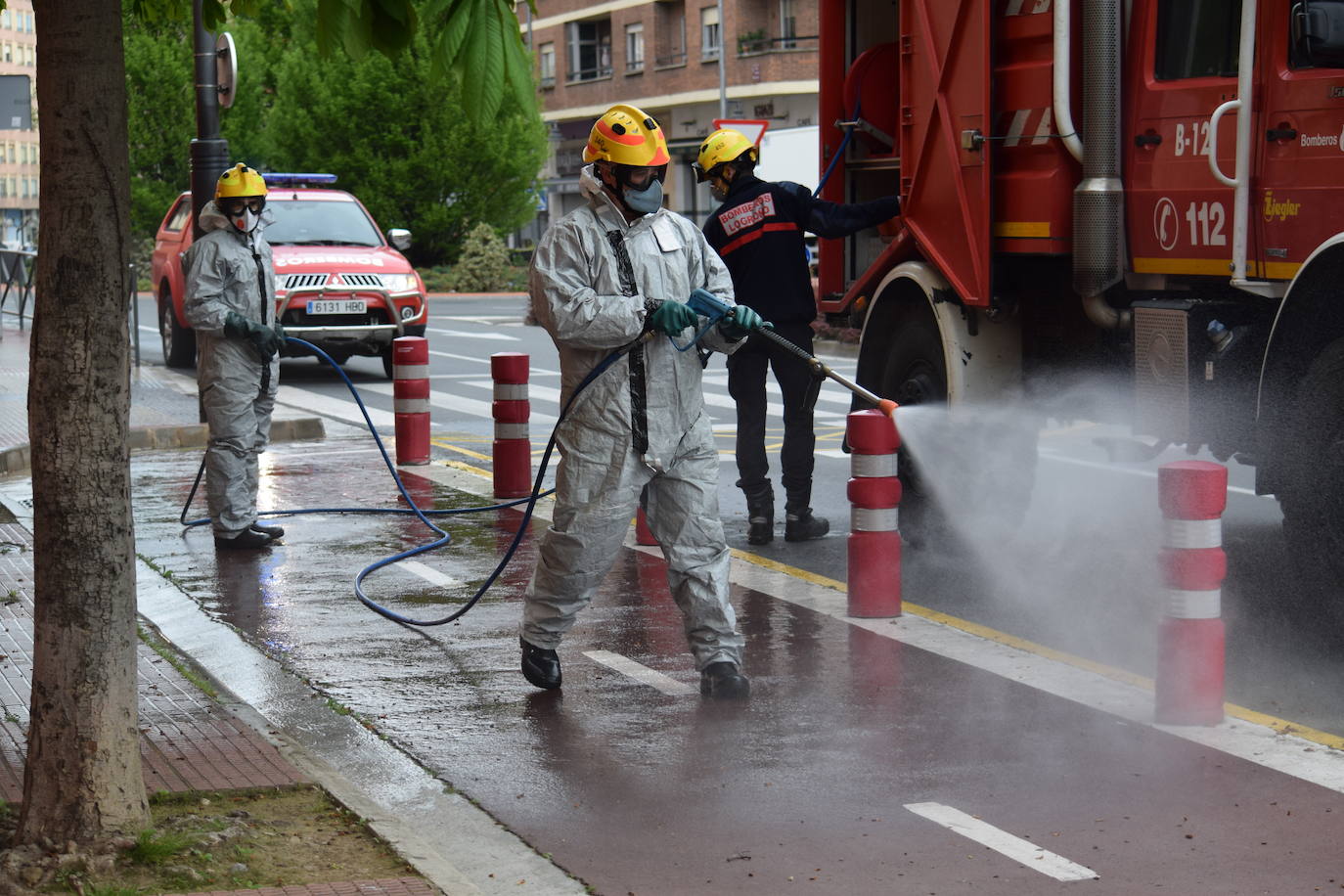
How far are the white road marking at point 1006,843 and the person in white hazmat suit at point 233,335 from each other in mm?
5134

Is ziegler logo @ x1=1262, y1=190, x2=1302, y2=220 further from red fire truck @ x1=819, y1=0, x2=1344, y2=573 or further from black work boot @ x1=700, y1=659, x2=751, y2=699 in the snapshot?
black work boot @ x1=700, y1=659, x2=751, y2=699

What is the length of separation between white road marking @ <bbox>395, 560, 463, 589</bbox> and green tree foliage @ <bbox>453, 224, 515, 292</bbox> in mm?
35273

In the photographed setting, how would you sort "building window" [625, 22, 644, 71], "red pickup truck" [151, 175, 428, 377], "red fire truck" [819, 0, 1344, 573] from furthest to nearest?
"building window" [625, 22, 644, 71] < "red pickup truck" [151, 175, 428, 377] < "red fire truck" [819, 0, 1344, 573]

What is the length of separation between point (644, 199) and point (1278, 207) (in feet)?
8.21

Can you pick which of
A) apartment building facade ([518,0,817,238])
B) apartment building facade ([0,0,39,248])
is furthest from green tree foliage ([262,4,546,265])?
apartment building facade ([0,0,39,248])

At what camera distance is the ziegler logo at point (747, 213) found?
9141 millimetres

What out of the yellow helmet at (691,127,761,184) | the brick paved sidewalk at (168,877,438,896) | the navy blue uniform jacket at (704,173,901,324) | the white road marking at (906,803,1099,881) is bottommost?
the white road marking at (906,803,1099,881)

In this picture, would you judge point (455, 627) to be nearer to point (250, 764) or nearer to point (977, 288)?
point (250, 764)

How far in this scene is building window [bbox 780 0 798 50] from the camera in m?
51.1

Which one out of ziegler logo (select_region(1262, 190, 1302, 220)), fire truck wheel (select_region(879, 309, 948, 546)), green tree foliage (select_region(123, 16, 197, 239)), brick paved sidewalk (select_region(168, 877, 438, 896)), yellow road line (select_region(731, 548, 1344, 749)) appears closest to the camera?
brick paved sidewalk (select_region(168, 877, 438, 896))

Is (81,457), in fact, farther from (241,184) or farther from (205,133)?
(205,133)

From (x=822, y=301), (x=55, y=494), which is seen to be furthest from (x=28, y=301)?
(x=55, y=494)

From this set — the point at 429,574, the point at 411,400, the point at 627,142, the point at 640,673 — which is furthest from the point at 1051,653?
the point at 411,400

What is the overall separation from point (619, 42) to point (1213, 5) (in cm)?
5252
